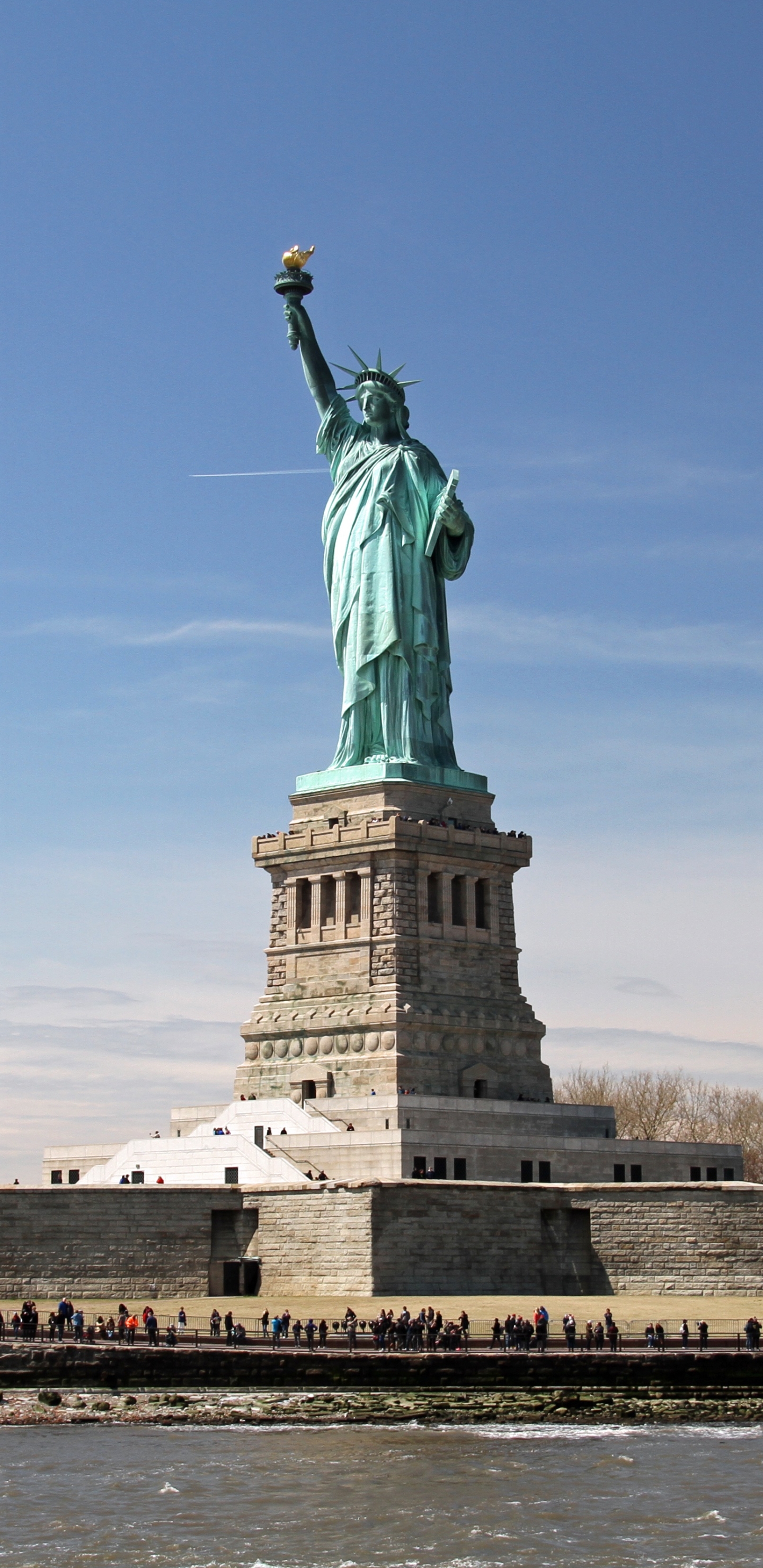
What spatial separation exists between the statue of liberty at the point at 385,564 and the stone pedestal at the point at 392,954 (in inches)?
81.7

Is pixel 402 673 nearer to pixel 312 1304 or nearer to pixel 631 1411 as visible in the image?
pixel 312 1304

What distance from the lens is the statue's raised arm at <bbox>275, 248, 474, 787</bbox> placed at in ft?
203

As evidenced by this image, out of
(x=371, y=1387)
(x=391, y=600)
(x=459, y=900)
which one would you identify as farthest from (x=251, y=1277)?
(x=391, y=600)

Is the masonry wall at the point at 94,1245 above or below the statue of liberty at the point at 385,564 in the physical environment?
below

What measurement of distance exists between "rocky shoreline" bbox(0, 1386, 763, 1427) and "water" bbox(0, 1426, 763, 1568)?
1.63 feet

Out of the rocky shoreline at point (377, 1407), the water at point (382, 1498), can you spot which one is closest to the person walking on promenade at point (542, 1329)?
the rocky shoreline at point (377, 1407)

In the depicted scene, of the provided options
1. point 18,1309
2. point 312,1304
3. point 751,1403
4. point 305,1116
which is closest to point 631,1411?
point 751,1403

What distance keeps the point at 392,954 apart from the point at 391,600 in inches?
401

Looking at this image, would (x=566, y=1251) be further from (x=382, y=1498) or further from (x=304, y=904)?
(x=382, y=1498)

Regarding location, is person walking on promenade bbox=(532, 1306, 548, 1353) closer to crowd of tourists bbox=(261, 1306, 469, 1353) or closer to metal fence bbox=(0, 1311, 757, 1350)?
metal fence bbox=(0, 1311, 757, 1350)

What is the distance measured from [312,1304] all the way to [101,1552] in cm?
1635

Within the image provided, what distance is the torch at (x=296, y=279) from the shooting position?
64062 mm

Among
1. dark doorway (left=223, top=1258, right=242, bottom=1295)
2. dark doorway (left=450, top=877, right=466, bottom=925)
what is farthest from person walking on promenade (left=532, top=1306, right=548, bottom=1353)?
dark doorway (left=450, top=877, right=466, bottom=925)

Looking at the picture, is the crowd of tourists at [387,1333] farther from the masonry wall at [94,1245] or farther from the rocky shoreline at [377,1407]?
the masonry wall at [94,1245]
